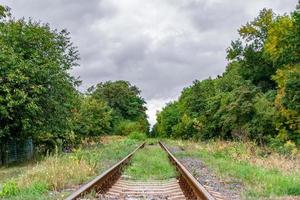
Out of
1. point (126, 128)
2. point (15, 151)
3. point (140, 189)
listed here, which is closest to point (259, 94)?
point (15, 151)

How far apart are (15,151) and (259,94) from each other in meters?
33.6

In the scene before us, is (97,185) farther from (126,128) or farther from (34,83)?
(126,128)

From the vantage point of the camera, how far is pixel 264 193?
10.0m

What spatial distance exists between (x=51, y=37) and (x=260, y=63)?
138ft

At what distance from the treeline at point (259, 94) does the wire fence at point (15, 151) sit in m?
18.2

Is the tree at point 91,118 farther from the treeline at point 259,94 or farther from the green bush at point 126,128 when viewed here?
the green bush at point 126,128

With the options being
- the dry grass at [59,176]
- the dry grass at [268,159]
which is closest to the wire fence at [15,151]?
the dry grass at [268,159]

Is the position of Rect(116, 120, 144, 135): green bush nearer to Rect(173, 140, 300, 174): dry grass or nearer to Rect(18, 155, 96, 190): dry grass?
Rect(173, 140, 300, 174): dry grass

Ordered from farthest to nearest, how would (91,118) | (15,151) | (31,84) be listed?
(91,118) → (15,151) → (31,84)

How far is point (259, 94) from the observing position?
55750 mm

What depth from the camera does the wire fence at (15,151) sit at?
1014 inches


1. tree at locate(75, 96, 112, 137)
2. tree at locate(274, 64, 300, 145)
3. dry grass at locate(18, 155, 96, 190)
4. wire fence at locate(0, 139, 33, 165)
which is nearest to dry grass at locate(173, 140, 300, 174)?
dry grass at locate(18, 155, 96, 190)

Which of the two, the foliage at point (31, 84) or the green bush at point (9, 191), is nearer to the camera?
the green bush at point (9, 191)

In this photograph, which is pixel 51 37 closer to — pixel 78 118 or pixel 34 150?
pixel 34 150
